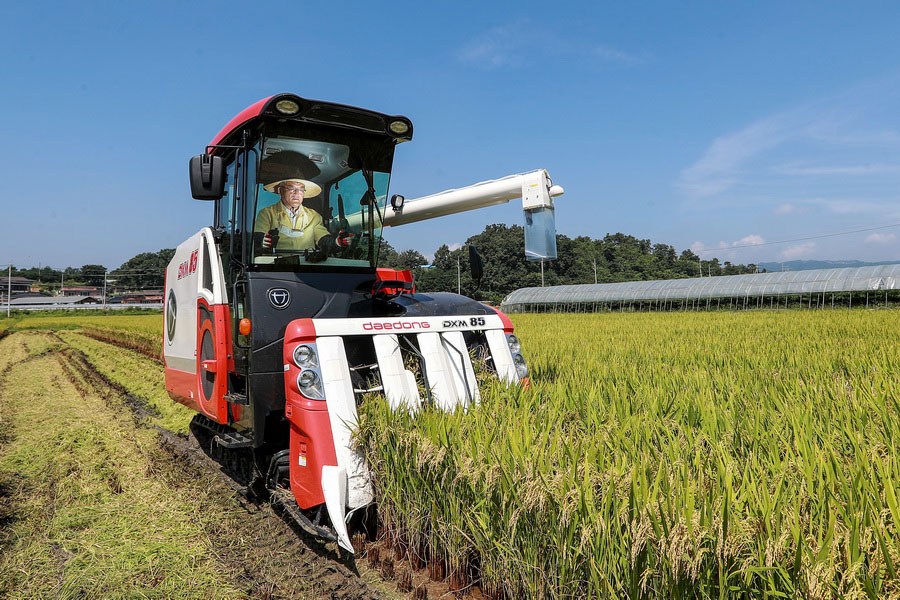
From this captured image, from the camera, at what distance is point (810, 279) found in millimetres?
27594

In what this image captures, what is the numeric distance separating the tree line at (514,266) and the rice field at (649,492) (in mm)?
2122

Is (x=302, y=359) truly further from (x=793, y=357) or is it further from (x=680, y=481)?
(x=793, y=357)

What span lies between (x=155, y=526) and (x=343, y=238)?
2.50m

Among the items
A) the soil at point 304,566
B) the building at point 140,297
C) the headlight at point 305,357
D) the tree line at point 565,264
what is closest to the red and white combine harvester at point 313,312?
the headlight at point 305,357

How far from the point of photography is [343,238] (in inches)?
176

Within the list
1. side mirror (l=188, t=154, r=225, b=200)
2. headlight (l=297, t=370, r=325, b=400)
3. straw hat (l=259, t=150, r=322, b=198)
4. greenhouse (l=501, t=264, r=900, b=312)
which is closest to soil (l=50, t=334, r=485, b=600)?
headlight (l=297, t=370, r=325, b=400)

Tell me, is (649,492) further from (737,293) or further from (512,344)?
(737,293)

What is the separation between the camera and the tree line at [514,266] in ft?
131

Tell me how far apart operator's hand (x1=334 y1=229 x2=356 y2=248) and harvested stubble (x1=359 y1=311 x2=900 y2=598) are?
4.99ft

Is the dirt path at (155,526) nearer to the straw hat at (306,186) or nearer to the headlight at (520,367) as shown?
the headlight at (520,367)

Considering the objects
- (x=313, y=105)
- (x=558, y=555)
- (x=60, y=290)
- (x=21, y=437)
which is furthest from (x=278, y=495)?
(x=60, y=290)

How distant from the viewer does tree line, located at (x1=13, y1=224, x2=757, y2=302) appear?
40.0 metres

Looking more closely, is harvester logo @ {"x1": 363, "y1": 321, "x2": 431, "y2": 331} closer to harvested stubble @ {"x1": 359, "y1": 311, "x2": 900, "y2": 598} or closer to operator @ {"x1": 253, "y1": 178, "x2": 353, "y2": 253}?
harvested stubble @ {"x1": 359, "y1": 311, "x2": 900, "y2": 598}

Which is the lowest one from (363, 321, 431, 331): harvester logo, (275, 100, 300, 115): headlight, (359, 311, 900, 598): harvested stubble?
(359, 311, 900, 598): harvested stubble
